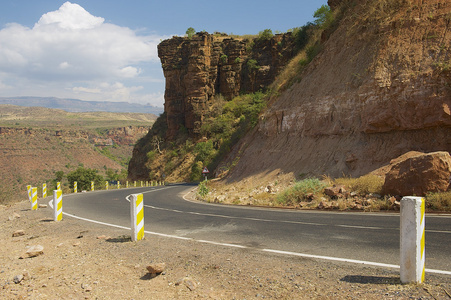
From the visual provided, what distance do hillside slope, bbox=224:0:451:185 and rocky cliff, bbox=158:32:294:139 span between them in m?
30.9

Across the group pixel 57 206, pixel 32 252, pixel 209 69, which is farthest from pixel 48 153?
pixel 32 252

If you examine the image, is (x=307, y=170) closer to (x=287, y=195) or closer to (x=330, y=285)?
(x=287, y=195)

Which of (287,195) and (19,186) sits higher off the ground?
(287,195)

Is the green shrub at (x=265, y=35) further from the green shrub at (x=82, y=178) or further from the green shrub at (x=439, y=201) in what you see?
the green shrub at (x=439, y=201)

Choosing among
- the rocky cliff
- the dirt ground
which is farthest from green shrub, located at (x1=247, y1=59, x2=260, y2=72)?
the dirt ground

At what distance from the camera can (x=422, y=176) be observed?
11.3m

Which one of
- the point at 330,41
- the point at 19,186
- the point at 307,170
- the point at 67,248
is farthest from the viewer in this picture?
the point at 19,186

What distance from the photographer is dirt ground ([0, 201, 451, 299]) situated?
174 inches

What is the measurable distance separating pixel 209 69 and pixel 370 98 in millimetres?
39851

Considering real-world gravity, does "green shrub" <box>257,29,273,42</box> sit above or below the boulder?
above

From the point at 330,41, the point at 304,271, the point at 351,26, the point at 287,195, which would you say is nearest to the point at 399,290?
the point at 304,271

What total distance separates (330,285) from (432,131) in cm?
1308

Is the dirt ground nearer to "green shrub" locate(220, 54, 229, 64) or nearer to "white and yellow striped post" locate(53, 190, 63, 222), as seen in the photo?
"white and yellow striped post" locate(53, 190, 63, 222)

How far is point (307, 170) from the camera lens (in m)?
18.7
